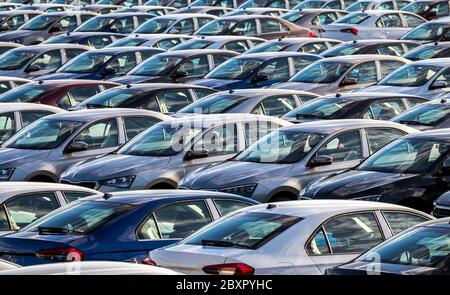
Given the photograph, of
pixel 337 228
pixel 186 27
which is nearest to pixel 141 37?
pixel 186 27

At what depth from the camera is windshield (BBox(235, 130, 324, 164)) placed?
1828 cm

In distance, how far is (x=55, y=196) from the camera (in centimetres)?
1493

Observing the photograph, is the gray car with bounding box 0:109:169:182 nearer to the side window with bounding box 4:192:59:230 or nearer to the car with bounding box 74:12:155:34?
the side window with bounding box 4:192:59:230

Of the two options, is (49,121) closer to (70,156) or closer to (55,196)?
(70,156)

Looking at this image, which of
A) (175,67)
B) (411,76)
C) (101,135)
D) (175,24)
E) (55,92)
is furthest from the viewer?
(175,24)

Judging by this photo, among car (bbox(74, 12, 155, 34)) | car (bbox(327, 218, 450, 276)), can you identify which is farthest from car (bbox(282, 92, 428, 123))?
car (bbox(74, 12, 155, 34))

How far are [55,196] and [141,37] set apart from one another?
21.0 m

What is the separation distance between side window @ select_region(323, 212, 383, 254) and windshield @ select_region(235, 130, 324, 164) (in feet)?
18.0

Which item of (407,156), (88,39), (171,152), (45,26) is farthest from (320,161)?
(45,26)

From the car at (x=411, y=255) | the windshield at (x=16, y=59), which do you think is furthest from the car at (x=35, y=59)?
the car at (x=411, y=255)

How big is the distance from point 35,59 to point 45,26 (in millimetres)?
8205

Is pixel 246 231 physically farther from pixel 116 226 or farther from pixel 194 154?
pixel 194 154

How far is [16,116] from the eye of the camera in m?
22.3

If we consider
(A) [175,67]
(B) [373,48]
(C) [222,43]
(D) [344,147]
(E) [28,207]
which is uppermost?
(E) [28,207]
